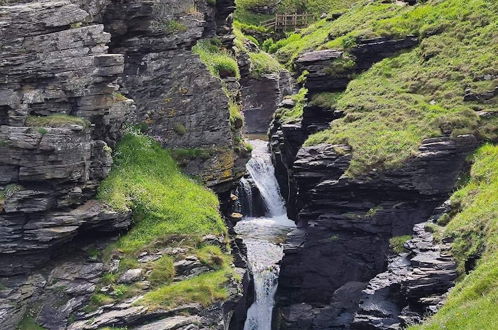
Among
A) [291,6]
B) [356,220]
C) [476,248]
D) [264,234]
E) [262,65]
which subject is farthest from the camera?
[291,6]

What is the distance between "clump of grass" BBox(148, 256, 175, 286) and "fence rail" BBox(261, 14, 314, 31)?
82.6 m

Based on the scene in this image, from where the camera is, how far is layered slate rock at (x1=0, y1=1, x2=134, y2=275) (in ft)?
104

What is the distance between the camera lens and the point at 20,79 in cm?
3250

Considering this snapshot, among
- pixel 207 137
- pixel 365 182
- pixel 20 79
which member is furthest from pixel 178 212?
pixel 365 182

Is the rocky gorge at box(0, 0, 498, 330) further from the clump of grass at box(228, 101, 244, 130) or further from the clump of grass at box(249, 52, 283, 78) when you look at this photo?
the clump of grass at box(249, 52, 283, 78)

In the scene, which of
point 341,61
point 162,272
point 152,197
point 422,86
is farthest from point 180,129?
point 422,86

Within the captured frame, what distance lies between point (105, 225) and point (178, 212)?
12.7ft

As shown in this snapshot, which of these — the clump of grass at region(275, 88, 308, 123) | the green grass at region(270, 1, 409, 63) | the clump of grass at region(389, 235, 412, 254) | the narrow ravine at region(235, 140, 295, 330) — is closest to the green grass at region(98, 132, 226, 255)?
the narrow ravine at region(235, 140, 295, 330)

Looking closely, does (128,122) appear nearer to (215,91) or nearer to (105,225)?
(215,91)

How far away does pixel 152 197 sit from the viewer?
1430 inches

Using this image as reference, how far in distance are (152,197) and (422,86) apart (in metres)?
22.9

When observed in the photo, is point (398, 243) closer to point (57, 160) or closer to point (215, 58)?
point (215, 58)

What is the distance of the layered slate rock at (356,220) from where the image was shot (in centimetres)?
4238

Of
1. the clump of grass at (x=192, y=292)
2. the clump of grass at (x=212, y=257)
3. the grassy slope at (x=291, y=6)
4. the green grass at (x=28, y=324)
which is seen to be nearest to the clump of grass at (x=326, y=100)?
the clump of grass at (x=212, y=257)
